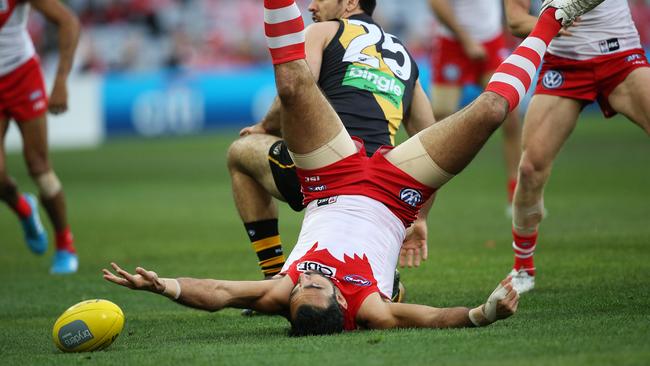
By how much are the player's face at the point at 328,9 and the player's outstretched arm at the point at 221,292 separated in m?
2.15

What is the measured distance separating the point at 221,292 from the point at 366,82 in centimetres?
185

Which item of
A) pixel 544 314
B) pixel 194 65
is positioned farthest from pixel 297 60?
pixel 194 65

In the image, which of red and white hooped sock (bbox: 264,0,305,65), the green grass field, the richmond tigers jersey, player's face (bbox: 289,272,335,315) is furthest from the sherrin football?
the richmond tigers jersey

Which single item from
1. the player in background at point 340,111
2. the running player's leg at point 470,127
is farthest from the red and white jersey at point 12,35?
the running player's leg at point 470,127

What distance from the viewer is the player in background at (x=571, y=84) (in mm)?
6844

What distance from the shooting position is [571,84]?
6.96 metres

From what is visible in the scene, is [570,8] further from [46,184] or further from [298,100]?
[46,184]

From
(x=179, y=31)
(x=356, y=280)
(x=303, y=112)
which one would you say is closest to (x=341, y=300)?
(x=356, y=280)

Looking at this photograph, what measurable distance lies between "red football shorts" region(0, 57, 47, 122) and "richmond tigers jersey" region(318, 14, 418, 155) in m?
3.57

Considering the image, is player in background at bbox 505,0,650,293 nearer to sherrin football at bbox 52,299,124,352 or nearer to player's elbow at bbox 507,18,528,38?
player's elbow at bbox 507,18,528,38

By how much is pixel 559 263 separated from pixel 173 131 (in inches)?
764

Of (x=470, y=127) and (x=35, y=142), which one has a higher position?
A: (x=470, y=127)

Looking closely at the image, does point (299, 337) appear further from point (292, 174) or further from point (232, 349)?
point (292, 174)

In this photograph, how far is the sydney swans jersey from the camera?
18.4 feet
